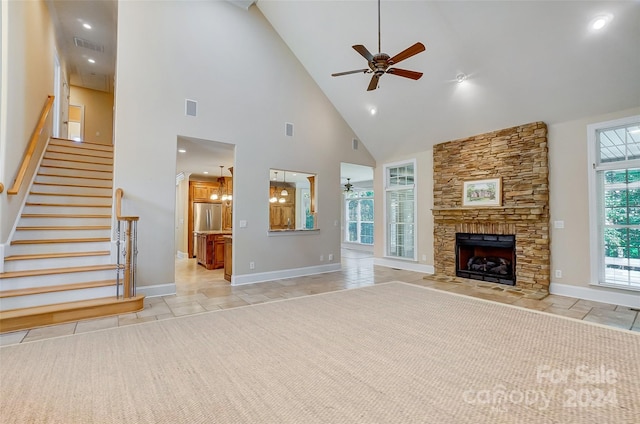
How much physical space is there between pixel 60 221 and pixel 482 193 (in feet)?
24.1

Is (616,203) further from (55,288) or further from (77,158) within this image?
(77,158)

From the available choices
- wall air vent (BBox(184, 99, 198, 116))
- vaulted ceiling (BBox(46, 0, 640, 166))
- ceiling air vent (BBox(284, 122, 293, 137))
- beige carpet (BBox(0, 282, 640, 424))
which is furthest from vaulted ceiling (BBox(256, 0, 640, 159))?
beige carpet (BBox(0, 282, 640, 424))

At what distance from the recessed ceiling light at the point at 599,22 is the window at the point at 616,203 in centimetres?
153

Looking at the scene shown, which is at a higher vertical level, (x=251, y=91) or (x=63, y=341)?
(x=251, y=91)

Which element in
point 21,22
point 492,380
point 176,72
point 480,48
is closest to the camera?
point 492,380

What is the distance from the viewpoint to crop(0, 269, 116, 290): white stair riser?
354 centimetres

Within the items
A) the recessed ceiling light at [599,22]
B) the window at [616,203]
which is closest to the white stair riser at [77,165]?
the recessed ceiling light at [599,22]

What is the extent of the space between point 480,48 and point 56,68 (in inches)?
342

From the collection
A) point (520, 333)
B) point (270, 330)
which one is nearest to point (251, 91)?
point (270, 330)

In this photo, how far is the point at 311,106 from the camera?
6.70 m

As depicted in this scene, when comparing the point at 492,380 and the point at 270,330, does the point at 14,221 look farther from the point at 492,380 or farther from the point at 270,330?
the point at 492,380

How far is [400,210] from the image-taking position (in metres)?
7.58

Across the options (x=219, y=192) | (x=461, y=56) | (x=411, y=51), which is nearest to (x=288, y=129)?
(x=411, y=51)

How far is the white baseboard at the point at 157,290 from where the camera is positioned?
4.57 m
